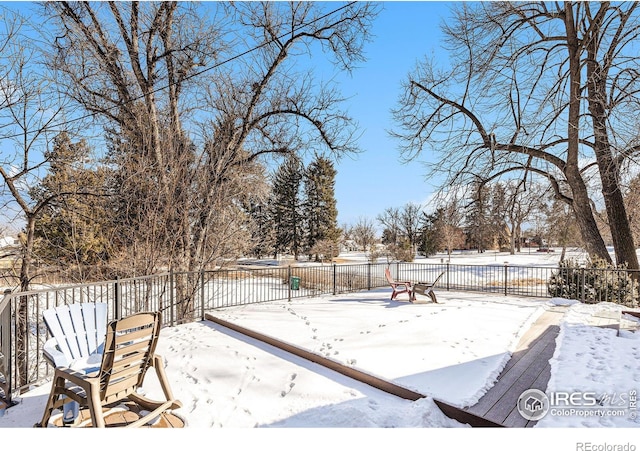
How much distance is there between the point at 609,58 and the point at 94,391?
11433 mm

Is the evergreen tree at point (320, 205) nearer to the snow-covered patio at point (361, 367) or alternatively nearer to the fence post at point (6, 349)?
the snow-covered patio at point (361, 367)

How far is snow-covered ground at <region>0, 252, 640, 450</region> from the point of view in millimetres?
2576

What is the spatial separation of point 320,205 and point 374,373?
2785 cm

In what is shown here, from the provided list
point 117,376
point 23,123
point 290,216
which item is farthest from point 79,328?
point 290,216

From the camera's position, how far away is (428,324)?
17.7 ft


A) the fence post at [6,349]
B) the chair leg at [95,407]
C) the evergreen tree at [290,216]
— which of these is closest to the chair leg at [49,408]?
the chair leg at [95,407]

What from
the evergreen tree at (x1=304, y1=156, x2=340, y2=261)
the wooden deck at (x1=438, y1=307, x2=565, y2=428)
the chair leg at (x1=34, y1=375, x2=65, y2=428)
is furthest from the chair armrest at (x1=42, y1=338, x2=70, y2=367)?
the evergreen tree at (x1=304, y1=156, x2=340, y2=261)

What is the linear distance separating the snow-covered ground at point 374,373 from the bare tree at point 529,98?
5.24m

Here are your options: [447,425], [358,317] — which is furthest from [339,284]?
[447,425]

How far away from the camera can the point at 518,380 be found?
3346 mm

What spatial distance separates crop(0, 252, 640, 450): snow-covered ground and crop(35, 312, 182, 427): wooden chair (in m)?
0.41

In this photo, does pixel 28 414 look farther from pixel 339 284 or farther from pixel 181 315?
pixel 339 284

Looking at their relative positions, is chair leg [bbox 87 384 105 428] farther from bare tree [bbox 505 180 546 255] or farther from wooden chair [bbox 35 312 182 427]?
bare tree [bbox 505 180 546 255]

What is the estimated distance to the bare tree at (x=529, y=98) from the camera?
860cm
